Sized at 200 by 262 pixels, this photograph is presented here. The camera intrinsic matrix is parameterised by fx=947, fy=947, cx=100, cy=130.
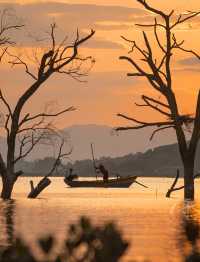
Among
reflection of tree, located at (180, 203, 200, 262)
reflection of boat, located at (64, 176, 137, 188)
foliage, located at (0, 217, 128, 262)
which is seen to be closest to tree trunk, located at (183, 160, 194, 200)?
reflection of tree, located at (180, 203, 200, 262)

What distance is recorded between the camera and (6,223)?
36844 mm

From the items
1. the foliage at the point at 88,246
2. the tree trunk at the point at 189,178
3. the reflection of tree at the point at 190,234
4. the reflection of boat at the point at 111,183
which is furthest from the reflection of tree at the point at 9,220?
the reflection of boat at the point at 111,183

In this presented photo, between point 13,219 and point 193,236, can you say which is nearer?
point 193,236

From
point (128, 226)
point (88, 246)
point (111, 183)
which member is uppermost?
point (88, 246)

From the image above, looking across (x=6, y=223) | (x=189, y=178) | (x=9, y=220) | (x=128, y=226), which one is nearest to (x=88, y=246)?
(x=128, y=226)

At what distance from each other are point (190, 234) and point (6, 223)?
2791 cm

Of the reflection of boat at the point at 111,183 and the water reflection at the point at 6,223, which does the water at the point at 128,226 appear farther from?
the reflection of boat at the point at 111,183

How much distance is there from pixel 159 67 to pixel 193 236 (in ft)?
130

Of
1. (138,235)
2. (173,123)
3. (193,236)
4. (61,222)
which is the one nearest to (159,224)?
(61,222)

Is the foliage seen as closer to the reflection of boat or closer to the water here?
the water

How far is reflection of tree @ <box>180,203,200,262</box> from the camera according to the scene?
30.7 feet

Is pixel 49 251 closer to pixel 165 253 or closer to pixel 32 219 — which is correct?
pixel 165 253

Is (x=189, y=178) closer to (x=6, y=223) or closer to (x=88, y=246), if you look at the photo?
(x=6, y=223)

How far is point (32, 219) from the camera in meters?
40.2
